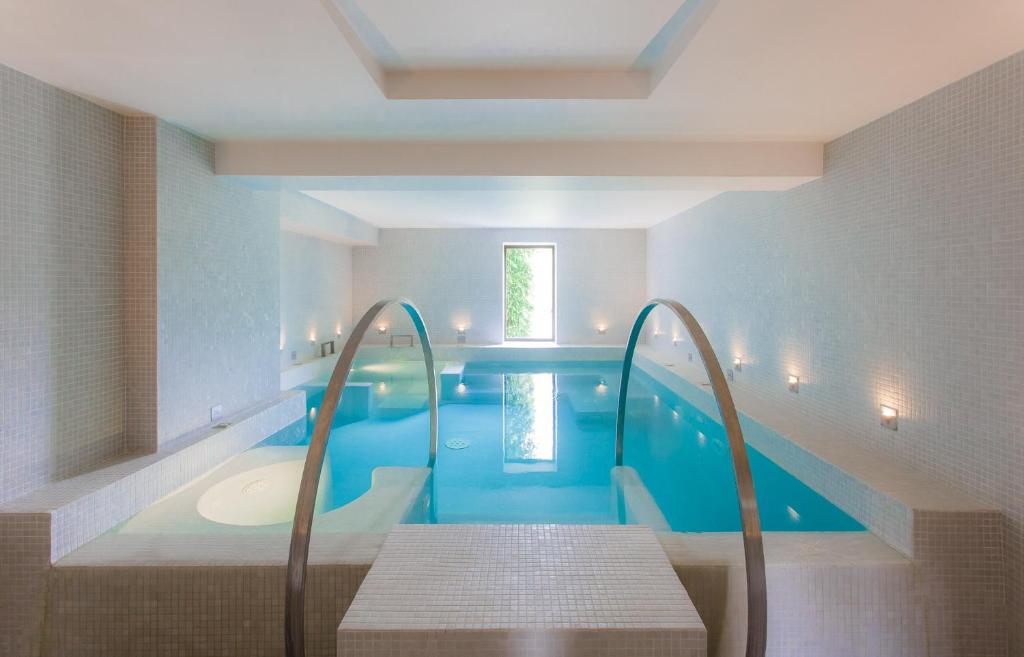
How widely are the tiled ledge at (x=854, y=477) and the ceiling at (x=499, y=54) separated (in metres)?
2.44

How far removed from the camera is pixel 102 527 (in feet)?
9.50

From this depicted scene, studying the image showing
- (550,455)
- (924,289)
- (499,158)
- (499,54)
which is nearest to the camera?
(499,54)

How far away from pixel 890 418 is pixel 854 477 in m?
0.69

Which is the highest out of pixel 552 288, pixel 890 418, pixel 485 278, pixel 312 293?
pixel 485 278

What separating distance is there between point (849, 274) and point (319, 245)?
360 inches

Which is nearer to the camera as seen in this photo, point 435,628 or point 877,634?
point 435,628

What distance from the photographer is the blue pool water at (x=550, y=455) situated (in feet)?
12.4

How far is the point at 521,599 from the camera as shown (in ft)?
6.27

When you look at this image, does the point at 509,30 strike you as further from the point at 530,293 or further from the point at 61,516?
the point at 530,293

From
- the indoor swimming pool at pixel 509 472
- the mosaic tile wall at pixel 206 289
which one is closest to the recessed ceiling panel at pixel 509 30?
the mosaic tile wall at pixel 206 289

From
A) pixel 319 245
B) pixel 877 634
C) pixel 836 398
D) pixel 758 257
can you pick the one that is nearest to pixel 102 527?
pixel 877 634

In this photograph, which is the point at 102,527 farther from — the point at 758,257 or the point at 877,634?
the point at 758,257

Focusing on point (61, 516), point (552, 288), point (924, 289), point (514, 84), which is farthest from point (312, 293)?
Answer: point (924, 289)

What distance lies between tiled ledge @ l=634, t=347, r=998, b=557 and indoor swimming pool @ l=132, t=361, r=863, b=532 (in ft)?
0.47
